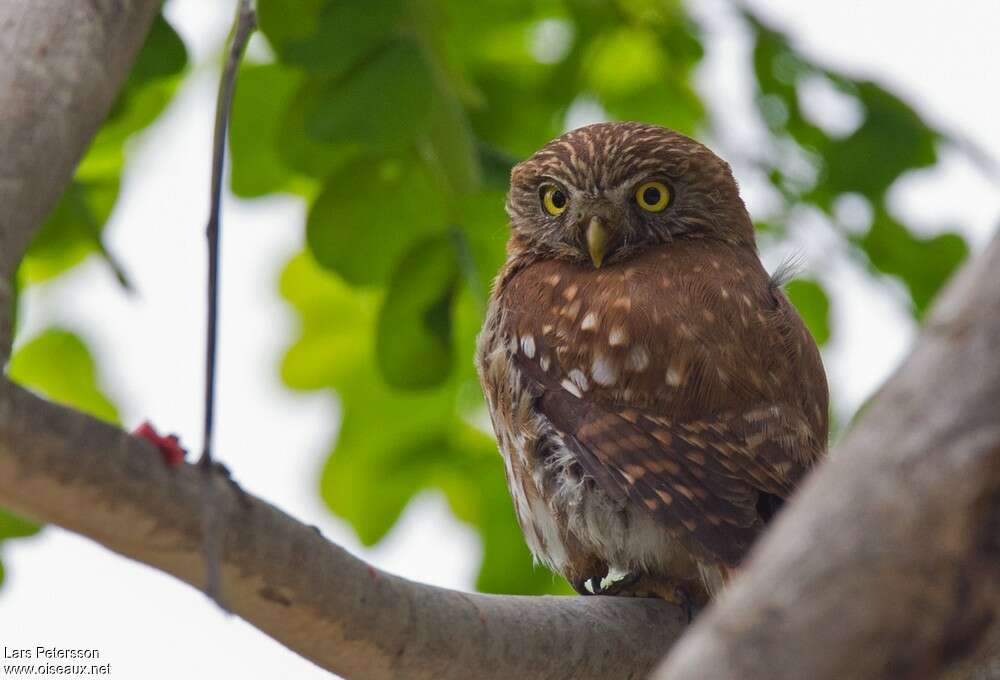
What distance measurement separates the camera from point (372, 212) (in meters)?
4.26

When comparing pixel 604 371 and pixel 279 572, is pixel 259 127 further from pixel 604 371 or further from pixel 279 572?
pixel 279 572

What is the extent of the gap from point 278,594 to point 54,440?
476mm

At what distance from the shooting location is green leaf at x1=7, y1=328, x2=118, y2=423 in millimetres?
5039

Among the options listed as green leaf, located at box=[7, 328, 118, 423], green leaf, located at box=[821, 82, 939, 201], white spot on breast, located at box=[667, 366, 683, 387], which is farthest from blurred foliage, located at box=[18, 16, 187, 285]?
green leaf, located at box=[821, 82, 939, 201]

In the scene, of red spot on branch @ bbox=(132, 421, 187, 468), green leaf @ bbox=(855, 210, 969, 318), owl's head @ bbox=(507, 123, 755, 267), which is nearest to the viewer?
red spot on branch @ bbox=(132, 421, 187, 468)

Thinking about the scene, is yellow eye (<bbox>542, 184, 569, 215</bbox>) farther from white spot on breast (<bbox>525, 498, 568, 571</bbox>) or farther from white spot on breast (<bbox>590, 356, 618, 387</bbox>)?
white spot on breast (<bbox>525, 498, 568, 571</bbox>)

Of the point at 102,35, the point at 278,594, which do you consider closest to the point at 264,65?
the point at 102,35

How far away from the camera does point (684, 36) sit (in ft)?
17.4

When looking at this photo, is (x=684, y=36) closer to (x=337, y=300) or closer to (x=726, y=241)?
(x=726, y=241)

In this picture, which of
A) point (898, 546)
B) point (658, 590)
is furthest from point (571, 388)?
point (898, 546)

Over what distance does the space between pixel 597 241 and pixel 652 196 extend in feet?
1.33

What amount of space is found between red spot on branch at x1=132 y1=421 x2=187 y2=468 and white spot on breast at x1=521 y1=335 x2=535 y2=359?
6.78 feet

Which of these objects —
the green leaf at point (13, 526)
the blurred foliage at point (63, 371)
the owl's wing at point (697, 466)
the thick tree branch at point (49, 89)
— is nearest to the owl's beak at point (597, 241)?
the owl's wing at point (697, 466)

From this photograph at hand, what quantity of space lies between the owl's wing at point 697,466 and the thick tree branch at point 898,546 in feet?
5.29
